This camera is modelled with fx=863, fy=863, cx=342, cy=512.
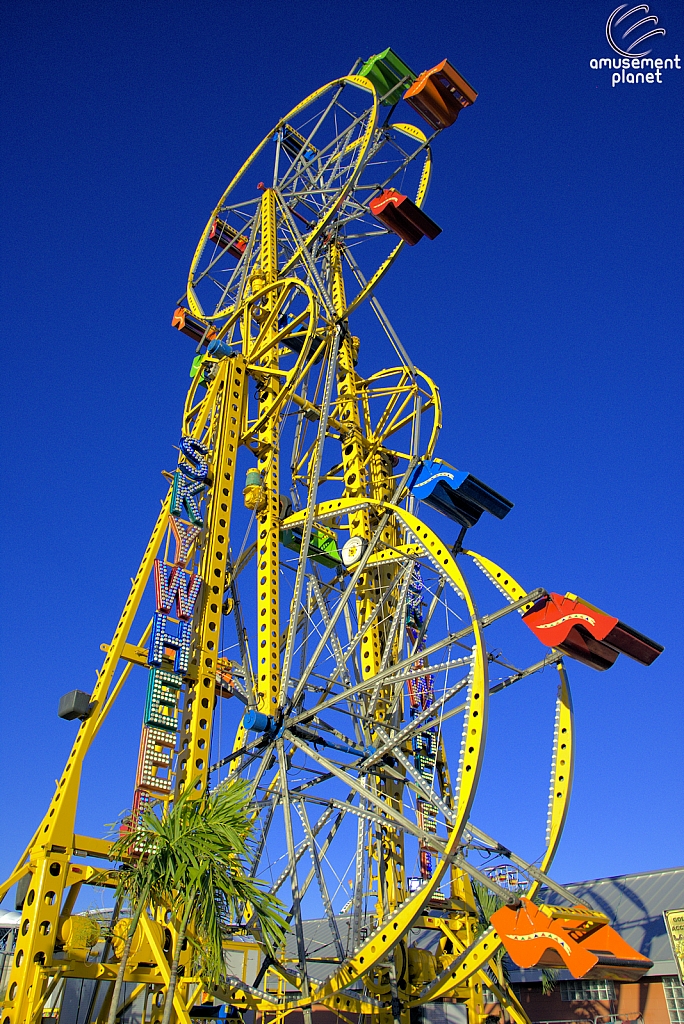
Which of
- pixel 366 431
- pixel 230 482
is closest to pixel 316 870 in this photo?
pixel 230 482

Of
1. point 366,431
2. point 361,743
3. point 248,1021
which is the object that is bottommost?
point 248,1021

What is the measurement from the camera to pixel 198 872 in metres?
13.8

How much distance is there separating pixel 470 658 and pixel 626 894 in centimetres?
1994

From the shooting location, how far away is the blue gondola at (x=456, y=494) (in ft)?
68.2

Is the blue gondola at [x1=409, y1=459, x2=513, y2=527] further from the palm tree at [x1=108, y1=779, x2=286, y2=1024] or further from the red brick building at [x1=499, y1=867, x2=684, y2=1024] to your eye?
the red brick building at [x1=499, y1=867, x2=684, y2=1024]

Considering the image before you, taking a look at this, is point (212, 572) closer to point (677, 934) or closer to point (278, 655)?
point (278, 655)

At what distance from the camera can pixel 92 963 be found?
615 inches

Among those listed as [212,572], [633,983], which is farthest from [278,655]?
[633,983]

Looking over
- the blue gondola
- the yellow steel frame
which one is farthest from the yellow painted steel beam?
the blue gondola

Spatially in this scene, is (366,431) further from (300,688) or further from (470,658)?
(470,658)

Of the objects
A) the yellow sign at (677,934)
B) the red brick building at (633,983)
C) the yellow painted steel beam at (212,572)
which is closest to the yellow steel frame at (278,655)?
the yellow painted steel beam at (212,572)

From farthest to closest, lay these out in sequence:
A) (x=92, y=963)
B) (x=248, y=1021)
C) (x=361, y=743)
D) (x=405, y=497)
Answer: (x=405, y=497), (x=361, y=743), (x=248, y=1021), (x=92, y=963)

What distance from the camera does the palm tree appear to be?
14.0 meters

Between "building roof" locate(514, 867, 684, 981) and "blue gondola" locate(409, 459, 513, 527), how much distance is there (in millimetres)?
14725
